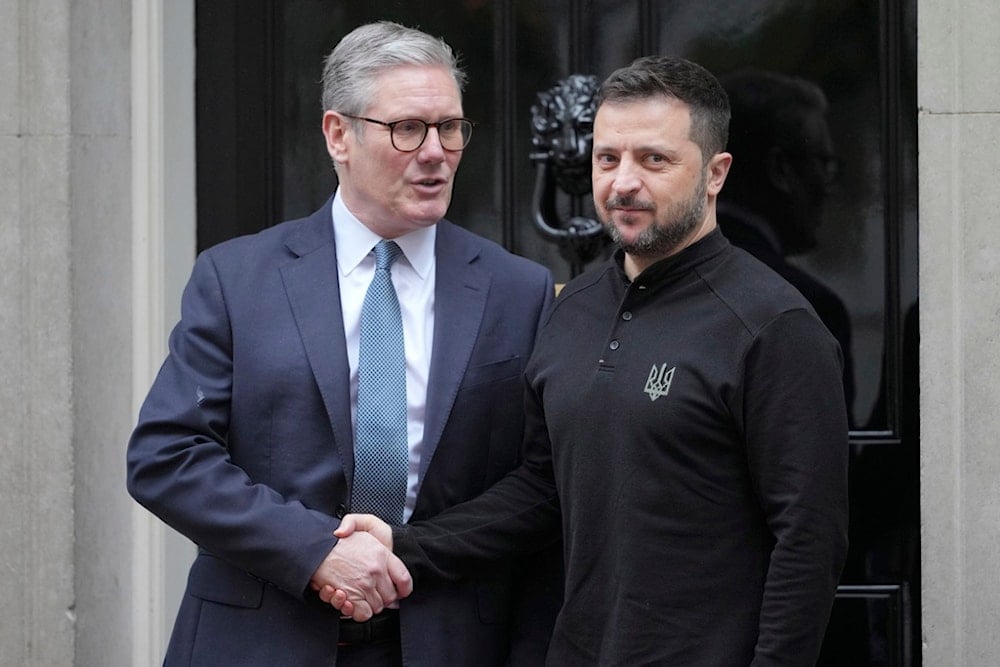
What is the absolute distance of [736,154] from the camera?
3.47 metres

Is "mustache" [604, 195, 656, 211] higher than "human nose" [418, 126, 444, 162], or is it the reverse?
"human nose" [418, 126, 444, 162]

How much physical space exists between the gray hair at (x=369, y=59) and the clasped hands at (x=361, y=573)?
0.80 m

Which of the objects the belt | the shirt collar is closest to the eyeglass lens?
the shirt collar

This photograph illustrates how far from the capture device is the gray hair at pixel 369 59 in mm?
2621

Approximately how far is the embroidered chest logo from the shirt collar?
2.10 feet

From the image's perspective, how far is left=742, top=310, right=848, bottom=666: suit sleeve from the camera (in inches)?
84.3

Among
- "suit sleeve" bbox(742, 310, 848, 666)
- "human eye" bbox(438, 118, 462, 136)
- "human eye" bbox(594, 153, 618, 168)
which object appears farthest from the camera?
"human eye" bbox(438, 118, 462, 136)

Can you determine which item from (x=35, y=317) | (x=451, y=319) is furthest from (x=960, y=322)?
(x=35, y=317)

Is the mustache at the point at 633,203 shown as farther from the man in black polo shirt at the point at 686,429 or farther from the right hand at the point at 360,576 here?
the right hand at the point at 360,576

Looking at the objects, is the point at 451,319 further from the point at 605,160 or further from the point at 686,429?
the point at 686,429

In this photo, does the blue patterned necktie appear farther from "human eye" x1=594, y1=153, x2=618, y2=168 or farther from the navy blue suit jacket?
"human eye" x1=594, y1=153, x2=618, y2=168

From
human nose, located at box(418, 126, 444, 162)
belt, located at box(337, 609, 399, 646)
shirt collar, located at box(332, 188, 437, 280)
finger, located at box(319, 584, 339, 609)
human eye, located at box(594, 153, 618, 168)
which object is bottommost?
belt, located at box(337, 609, 399, 646)

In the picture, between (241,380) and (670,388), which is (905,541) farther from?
(241,380)

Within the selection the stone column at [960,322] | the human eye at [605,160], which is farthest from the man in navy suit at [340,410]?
the stone column at [960,322]
